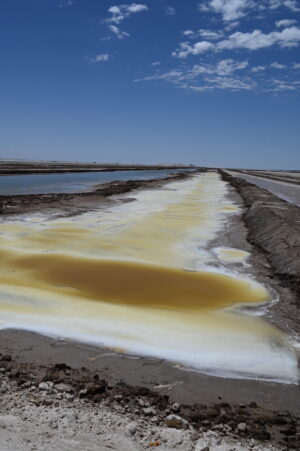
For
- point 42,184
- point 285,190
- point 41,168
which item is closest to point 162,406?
point 42,184

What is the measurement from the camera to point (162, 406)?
398 cm

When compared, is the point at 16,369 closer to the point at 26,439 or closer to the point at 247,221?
the point at 26,439

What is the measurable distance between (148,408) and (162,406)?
0.15m

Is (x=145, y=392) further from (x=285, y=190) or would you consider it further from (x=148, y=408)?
(x=285, y=190)

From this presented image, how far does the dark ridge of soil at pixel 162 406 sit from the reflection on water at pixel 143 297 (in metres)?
0.90

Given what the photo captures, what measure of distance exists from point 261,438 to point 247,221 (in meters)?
15.5

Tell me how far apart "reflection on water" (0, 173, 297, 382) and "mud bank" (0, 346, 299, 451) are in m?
0.93

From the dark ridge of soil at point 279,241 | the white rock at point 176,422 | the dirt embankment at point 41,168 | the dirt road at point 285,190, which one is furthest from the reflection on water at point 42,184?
the white rock at point 176,422

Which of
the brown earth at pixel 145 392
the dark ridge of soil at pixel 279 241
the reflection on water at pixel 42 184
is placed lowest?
the brown earth at pixel 145 392

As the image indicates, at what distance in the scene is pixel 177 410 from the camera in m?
3.95

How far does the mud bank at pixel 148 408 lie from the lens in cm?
357

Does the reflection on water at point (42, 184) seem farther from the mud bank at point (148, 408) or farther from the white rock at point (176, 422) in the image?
the white rock at point (176, 422)

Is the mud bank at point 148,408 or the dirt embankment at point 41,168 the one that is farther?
the dirt embankment at point 41,168

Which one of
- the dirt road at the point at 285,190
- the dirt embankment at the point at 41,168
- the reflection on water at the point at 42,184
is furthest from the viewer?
the dirt embankment at the point at 41,168
